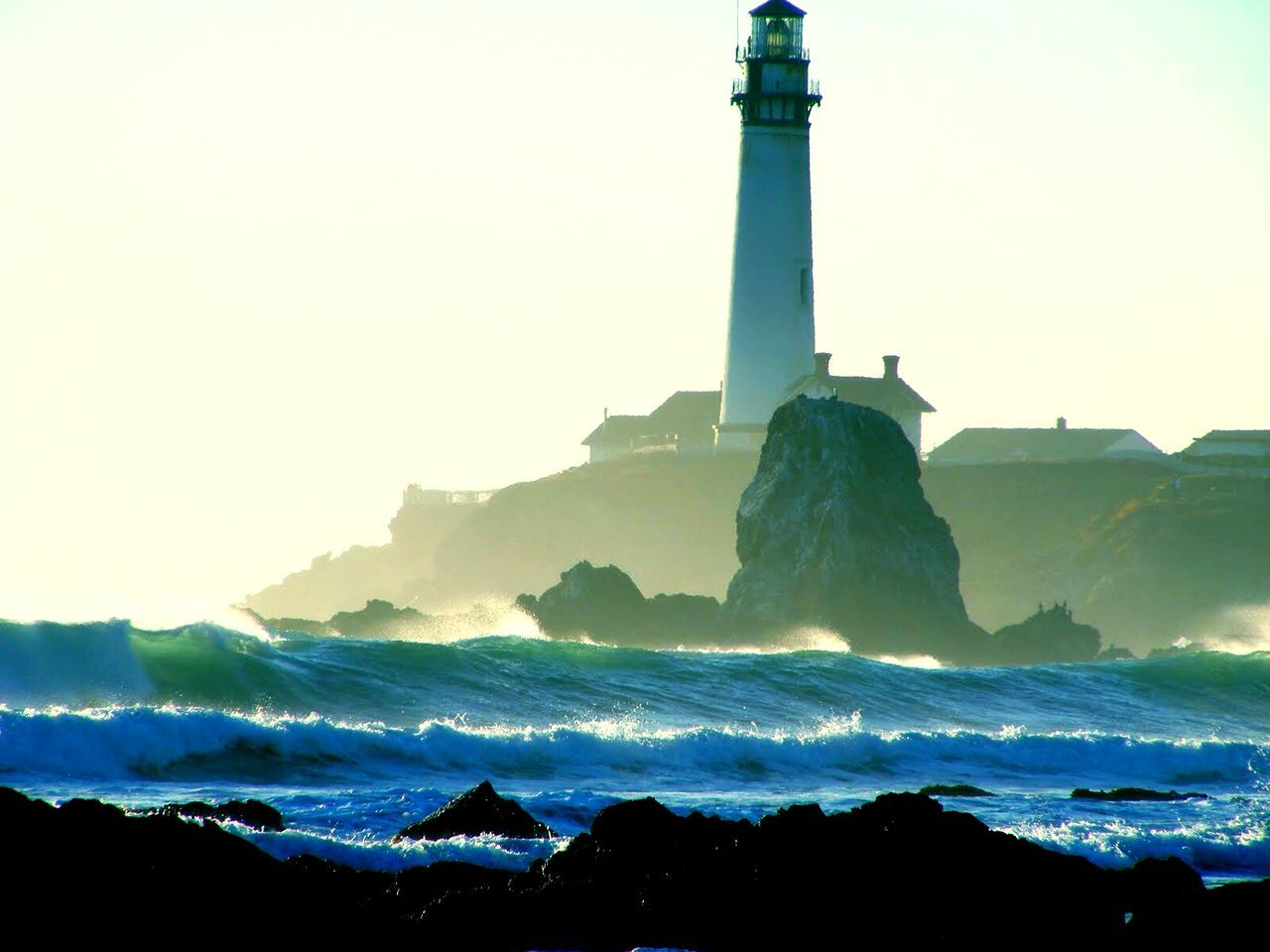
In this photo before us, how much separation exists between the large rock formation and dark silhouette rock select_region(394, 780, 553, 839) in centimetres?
2554

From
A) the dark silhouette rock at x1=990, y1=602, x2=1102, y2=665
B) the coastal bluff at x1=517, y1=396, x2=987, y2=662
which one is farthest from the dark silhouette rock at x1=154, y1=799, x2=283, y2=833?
the dark silhouette rock at x1=990, y1=602, x2=1102, y2=665

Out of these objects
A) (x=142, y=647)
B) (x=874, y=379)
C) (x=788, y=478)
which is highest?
(x=874, y=379)

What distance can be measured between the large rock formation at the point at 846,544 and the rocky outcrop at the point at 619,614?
0.79 m

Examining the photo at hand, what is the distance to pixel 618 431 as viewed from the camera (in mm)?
65688

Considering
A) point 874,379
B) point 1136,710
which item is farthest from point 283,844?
point 874,379

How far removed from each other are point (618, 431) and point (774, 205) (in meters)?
19.5

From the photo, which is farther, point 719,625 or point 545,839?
point 719,625

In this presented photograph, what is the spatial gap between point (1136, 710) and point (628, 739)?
11446mm

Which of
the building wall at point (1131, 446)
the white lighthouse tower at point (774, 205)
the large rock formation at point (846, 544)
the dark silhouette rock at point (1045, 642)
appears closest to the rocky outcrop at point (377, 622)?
the large rock formation at point (846, 544)

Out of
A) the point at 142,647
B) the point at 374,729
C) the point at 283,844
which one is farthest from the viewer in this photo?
the point at 142,647

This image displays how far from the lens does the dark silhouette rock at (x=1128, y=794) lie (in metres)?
19.0

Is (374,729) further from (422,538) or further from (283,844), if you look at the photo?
(422,538)

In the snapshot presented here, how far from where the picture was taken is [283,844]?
1311cm

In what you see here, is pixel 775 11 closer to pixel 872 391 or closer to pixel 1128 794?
pixel 872 391
